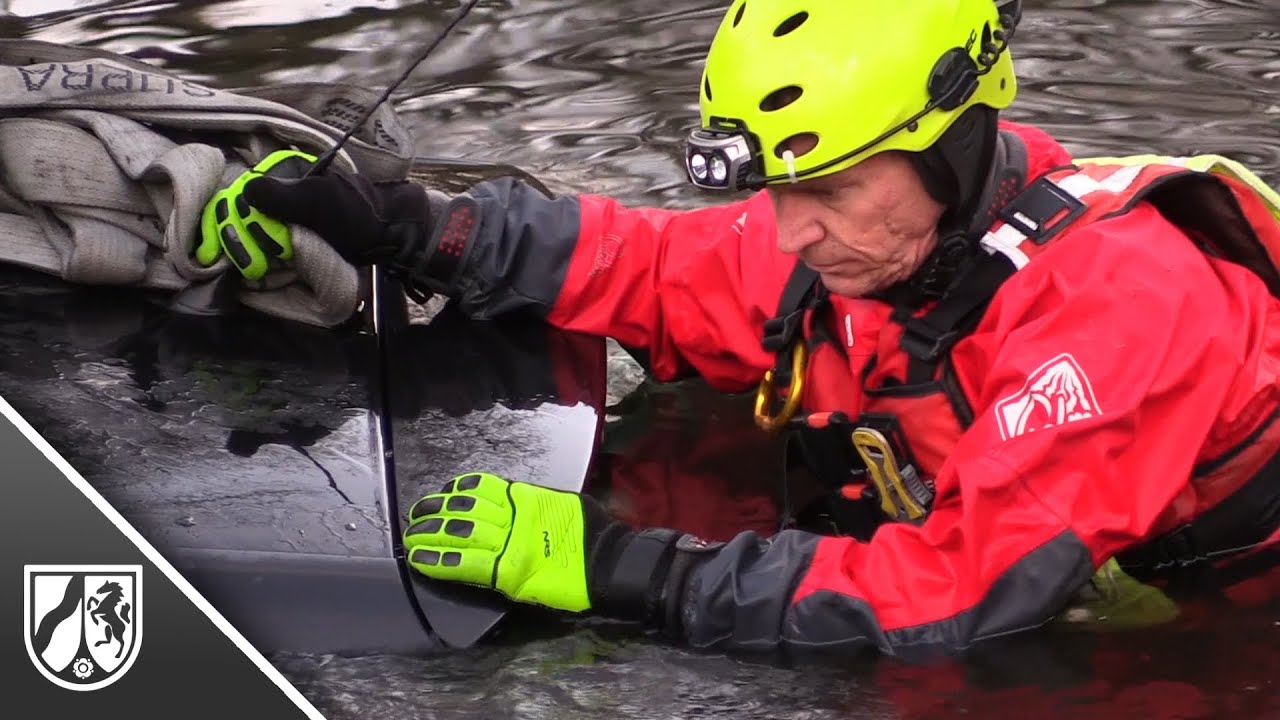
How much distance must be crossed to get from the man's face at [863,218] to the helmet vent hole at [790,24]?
0.72 feet

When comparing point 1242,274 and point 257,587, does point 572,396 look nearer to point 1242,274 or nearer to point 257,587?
point 257,587

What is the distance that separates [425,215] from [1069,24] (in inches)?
122

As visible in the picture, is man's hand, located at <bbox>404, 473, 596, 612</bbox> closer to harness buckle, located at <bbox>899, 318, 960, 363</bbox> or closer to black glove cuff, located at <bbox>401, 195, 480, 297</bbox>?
harness buckle, located at <bbox>899, 318, 960, 363</bbox>

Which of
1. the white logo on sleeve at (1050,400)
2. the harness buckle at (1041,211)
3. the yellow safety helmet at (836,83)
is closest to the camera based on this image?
the white logo on sleeve at (1050,400)

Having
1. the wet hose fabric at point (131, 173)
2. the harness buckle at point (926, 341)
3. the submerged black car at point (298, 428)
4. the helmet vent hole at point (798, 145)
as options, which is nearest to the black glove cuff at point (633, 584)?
the submerged black car at point (298, 428)

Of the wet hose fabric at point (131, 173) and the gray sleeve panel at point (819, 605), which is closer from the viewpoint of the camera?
the gray sleeve panel at point (819, 605)

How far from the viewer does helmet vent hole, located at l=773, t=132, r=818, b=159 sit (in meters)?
2.38

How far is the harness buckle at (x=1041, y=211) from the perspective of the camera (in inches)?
96.7

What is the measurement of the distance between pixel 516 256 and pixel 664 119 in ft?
6.37

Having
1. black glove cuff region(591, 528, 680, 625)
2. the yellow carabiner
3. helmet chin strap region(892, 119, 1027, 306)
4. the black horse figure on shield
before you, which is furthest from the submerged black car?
helmet chin strap region(892, 119, 1027, 306)

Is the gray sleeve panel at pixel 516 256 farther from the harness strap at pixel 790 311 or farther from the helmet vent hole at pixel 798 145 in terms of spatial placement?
the helmet vent hole at pixel 798 145

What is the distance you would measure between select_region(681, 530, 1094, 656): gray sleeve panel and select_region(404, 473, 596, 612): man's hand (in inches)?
7.0

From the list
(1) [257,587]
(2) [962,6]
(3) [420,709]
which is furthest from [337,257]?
(2) [962,6]

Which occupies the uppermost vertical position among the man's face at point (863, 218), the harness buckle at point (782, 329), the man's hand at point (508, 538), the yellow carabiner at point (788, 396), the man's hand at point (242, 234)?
the man's face at point (863, 218)
